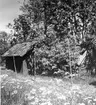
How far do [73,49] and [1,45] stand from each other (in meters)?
19.4

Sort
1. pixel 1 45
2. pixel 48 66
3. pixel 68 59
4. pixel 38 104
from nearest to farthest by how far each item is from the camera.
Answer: pixel 38 104
pixel 68 59
pixel 48 66
pixel 1 45

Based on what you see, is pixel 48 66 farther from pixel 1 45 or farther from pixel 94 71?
pixel 1 45

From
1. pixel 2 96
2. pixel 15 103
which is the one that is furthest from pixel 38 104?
pixel 2 96

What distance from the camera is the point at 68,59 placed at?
1000cm

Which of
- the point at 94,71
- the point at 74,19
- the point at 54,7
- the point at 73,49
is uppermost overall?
the point at 54,7

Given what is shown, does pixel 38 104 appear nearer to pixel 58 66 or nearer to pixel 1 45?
pixel 58 66

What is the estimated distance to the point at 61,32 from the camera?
43.9ft

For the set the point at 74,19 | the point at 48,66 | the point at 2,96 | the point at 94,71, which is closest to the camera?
the point at 2,96

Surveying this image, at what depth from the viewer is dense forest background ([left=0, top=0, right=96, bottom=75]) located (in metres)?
10.2

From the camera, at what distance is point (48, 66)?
10.7 metres

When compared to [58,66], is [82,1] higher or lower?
higher

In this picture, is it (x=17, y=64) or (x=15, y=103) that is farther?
(x=17, y=64)

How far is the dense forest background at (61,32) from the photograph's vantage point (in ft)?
33.5

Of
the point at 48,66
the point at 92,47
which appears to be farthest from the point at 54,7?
the point at 48,66
